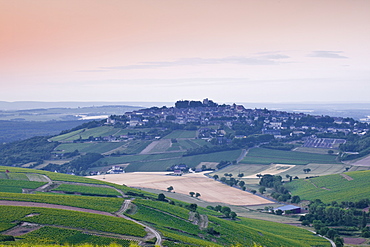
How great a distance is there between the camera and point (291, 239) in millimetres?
55906

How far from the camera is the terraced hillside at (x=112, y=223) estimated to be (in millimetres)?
38812

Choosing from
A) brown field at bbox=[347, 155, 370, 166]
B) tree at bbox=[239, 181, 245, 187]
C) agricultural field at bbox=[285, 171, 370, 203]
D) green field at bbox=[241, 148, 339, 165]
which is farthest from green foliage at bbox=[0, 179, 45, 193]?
brown field at bbox=[347, 155, 370, 166]

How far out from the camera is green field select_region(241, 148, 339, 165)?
128650 mm

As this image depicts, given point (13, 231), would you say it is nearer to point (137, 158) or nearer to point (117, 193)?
point (117, 193)

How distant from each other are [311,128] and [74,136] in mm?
85704

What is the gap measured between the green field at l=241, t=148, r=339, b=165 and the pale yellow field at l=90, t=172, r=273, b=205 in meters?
20.7

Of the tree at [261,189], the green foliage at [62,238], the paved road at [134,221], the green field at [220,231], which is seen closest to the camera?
the green foliage at [62,238]

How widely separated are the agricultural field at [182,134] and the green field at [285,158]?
32.1 meters

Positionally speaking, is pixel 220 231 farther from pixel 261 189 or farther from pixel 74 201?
pixel 261 189

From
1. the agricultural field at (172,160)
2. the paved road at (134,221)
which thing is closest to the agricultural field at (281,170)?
the agricultural field at (172,160)

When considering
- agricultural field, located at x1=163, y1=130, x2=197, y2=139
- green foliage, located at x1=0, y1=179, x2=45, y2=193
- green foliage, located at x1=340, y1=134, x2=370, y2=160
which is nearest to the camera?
green foliage, located at x1=0, y1=179, x2=45, y2=193

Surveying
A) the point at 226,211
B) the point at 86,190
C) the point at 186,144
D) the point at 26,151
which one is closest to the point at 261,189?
the point at 226,211

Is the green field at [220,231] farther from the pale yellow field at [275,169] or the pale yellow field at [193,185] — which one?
the pale yellow field at [275,169]

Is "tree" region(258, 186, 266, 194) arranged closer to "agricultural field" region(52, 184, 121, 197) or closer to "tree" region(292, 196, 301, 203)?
"tree" region(292, 196, 301, 203)
